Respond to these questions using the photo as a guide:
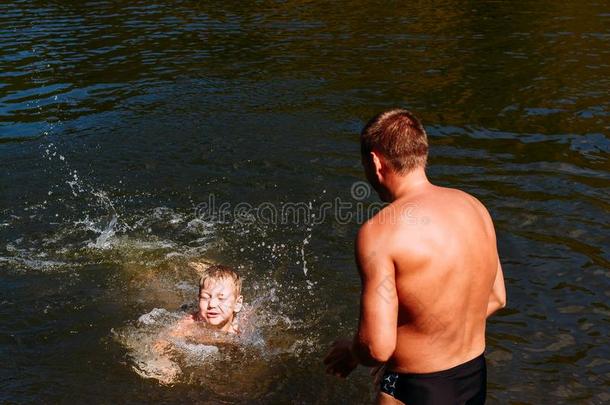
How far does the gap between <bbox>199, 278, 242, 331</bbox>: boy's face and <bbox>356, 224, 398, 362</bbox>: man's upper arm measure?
118 inches


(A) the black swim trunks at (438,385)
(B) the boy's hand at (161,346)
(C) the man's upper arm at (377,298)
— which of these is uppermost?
(C) the man's upper arm at (377,298)

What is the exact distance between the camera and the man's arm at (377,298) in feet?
12.9

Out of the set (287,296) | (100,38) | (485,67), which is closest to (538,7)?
(485,67)

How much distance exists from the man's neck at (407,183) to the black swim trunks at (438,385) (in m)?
1.08

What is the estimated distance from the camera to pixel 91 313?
7.54 metres

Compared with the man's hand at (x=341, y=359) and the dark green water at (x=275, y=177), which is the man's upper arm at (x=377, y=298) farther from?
the dark green water at (x=275, y=177)

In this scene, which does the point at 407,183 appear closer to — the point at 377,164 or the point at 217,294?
the point at 377,164

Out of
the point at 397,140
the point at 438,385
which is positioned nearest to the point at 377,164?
the point at 397,140

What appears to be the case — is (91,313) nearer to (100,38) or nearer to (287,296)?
(287,296)

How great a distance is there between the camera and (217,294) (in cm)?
681

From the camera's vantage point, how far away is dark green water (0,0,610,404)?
6.63m

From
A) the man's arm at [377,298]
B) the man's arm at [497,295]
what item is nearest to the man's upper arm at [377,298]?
the man's arm at [377,298]

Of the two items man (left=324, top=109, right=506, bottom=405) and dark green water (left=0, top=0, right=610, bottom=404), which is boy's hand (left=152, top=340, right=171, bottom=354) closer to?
dark green water (left=0, top=0, right=610, bottom=404)

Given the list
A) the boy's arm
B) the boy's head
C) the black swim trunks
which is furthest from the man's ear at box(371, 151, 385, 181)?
the boy's arm
